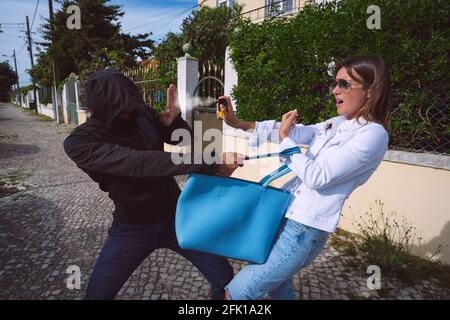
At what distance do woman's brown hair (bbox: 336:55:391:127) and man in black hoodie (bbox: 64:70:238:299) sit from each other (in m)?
0.67

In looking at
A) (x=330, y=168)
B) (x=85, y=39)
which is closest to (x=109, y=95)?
(x=330, y=168)

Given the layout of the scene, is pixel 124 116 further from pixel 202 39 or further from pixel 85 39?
pixel 85 39

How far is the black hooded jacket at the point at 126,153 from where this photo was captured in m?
1.41

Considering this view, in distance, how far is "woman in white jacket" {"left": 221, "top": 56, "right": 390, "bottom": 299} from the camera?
1.23 metres

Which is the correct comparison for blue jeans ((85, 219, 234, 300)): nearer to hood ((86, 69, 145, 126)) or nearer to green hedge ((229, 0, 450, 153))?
hood ((86, 69, 145, 126))

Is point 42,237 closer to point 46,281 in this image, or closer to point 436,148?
point 46,281

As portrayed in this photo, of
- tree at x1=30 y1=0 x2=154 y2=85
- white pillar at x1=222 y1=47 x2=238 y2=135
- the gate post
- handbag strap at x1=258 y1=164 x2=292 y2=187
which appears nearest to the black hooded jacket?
handbag strap at x1=258 y1=164 x2=292 y2=187

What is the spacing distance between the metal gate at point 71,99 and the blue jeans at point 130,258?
16077 mm


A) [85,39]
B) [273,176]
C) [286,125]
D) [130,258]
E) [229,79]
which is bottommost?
[130,258]

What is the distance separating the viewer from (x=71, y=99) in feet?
54.1

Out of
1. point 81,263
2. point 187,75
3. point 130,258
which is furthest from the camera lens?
point 187,75

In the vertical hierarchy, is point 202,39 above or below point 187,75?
above

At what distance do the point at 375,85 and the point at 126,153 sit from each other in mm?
1216

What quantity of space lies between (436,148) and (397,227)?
3.21 feet
